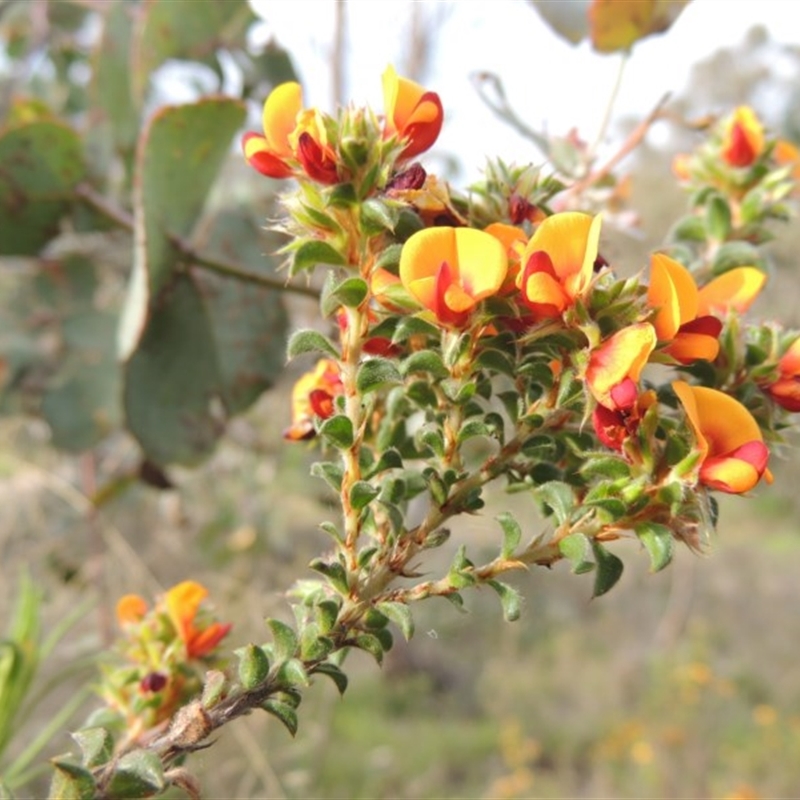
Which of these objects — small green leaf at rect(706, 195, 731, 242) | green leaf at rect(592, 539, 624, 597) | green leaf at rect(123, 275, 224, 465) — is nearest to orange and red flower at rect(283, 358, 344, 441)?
green leaf at rect(592, 539, 624, 597)

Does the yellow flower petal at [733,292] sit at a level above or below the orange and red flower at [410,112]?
below

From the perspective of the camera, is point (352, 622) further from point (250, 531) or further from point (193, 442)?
point (250, 531)

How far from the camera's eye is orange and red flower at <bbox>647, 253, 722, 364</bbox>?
17.1 inches

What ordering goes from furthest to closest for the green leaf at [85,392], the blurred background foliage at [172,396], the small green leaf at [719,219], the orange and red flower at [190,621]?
the green leaf at [85,392] → the blurred background foliage at [172,396] → the small green leaf at [719,219] → the orange and red flower at [190,621]

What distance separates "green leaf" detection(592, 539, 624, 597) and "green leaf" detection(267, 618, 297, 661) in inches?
5.8

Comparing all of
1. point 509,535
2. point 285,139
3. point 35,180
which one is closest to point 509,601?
point 509,535

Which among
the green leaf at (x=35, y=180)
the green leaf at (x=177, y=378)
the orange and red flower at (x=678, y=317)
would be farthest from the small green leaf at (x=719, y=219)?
the green leaf at (x=35, y=180)

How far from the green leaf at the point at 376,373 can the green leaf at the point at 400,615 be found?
0.11 meters

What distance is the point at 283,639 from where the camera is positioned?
426 mm

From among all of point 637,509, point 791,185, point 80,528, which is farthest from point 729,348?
point 80,528

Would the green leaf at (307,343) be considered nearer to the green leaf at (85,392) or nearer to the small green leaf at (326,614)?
the small green leaf at (326,614)

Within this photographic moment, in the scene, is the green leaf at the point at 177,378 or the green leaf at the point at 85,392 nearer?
the green leaf at the point at 177,378

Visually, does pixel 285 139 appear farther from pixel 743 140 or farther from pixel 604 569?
pixel 743 140

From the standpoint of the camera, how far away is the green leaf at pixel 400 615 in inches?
16.2
